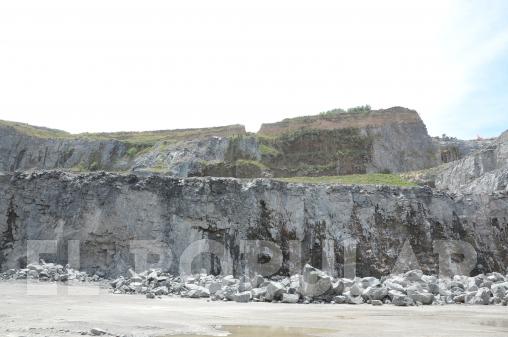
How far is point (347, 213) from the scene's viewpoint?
23578mm

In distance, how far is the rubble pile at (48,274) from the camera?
17.7 m

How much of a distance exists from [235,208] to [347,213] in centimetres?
551

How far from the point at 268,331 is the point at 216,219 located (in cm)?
1451

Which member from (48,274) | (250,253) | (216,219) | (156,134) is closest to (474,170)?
(250,253)

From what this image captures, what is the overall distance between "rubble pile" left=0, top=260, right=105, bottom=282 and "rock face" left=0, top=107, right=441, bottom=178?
25.7m

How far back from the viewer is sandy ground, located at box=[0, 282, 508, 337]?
734 centimetres

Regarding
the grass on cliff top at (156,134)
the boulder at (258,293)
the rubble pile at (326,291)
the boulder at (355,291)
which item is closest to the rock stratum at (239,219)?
the rubble pile at (326,291)

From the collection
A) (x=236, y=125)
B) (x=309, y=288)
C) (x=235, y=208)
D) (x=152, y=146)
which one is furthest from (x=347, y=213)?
(x=236, y=125)

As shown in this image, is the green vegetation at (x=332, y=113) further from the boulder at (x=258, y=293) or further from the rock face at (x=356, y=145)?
the boulder at (x=258, y=293)

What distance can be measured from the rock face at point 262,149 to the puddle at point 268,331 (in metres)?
36.7

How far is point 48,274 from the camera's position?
58.4ft

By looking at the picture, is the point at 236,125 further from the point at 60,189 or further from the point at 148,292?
the point at 148,292

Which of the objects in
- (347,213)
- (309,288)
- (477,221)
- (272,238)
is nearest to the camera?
(309,288)

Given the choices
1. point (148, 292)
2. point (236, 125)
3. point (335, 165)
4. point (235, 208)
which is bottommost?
point (148, 292)
